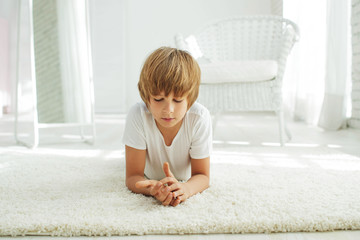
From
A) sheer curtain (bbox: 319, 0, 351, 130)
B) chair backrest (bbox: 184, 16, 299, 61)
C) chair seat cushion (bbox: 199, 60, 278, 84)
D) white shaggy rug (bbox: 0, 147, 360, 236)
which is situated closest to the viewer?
white shaggy rug (bbox: 0, 147, 360, 236)

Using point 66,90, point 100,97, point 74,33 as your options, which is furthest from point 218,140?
point 100,97

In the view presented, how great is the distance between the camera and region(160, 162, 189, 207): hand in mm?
A: 849

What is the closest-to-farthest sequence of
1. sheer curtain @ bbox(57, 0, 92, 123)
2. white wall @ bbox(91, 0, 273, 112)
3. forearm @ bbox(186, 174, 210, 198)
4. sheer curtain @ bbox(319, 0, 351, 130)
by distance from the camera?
forearm @ bbox(186, 174, 210, 198) < sheer curtain @ bbox(57, 0, 92, 123) < sheer curtain @ bbox(319, 0, 351, 130) < white wall @ bbox(91, 0, 273, 112)

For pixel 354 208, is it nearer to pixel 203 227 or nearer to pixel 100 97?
pixel 203 227

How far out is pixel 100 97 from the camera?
459 cm

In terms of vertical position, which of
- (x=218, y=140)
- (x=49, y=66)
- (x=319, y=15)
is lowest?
(x=218, y=140)

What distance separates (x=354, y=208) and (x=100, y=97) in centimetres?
407

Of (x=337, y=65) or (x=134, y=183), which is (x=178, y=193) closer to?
(x=134, y=183)

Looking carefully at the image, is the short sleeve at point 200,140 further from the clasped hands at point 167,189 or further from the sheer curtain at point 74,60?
the sheer curtain at point 74,60

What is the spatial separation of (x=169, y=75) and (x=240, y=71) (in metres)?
1.15

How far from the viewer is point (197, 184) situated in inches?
38.6

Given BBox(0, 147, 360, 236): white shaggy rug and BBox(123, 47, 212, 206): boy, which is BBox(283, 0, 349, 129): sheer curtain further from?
BBox(123, 47, 212, 206): boy

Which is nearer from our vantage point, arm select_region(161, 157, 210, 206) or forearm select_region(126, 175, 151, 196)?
arm select_region(161, 157, 210, 206)

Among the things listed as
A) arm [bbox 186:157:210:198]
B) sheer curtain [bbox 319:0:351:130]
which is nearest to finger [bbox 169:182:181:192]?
arm [bbox 186:157:210:198]
